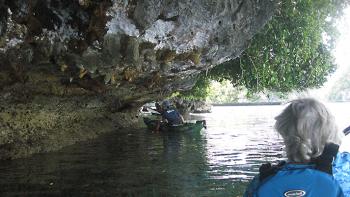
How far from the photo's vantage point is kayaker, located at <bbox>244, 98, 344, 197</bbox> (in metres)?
2.72

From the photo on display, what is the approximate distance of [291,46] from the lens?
19.8 metres

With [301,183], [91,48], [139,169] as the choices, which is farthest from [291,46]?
[301,183]

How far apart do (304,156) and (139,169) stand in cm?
974

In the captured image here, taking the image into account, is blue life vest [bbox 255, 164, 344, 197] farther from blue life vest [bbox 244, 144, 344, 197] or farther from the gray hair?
the gray hair

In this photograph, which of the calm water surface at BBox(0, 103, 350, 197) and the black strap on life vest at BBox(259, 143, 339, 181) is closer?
the black strap on life vest at BBox(259, 143, 339, 181)

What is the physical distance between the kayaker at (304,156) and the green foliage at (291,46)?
14.6 metres

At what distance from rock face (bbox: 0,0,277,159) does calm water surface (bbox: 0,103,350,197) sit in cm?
185

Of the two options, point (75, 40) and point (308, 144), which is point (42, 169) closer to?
point (75, 40)

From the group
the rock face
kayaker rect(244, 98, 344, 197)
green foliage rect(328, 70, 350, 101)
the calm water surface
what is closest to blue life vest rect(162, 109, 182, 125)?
the calm water surface

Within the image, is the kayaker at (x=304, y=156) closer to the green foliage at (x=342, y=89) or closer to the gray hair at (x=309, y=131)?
the gray hair at (x=309, y=131)

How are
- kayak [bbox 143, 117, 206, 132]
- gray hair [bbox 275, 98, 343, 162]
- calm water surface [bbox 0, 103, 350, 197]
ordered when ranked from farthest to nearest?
kayak [bbox 143, 117, 206, 132]
calm water surface [bbox 0, 103, 350, 197]
gray hair [bbox 275, 98, 343, 162]

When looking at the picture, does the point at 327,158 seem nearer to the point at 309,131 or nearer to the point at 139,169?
the point at 309,131

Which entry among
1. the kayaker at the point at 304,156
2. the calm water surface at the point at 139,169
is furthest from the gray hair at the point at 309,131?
the calm water surface at the point at 139,169

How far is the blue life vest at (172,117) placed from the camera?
24375 millimetres
